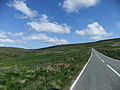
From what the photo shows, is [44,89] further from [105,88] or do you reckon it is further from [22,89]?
[105,88]

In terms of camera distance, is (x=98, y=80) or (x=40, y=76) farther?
(x=40, y=76)

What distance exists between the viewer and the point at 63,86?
1128 centimetres

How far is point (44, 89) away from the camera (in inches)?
392

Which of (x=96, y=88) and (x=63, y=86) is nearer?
(x=96, y=88)

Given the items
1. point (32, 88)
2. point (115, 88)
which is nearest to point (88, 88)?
point (115, 88)

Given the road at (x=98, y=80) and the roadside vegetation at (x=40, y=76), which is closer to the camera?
the road at (x=98, y=80)

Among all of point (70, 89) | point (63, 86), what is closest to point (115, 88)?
point (70, 89)

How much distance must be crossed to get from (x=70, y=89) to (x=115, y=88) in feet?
7.60

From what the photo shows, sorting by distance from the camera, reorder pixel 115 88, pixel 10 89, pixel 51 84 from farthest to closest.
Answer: pixel 51 84
pixel 10 89
pixel 115 88

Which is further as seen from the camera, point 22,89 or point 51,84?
point 51,84

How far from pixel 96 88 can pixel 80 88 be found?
0.84 m

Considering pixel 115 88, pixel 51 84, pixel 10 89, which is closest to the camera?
pixel 115 88

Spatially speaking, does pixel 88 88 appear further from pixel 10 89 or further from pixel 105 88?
pixel 10 89

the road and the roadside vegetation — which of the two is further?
the roadside vegetation
